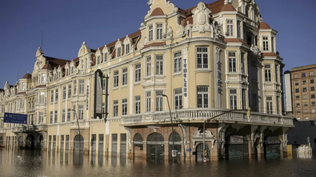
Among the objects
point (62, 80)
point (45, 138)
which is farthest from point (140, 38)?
point (45, 138)

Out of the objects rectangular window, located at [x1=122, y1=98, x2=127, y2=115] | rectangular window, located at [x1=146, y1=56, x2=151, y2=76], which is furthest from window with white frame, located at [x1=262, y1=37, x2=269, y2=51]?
rectangular window, located at [x1=122, y1=98, x2=127, y2=115]

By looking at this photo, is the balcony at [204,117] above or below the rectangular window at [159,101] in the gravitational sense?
below

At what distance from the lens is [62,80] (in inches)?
2499

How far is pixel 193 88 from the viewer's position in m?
36.6

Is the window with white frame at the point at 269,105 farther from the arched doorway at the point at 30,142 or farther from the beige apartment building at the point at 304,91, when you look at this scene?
the beige apartment building at the point at 304,91

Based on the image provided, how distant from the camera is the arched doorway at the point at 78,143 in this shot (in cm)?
5544

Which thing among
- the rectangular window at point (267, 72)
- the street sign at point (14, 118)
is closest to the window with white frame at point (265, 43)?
the rectangular window at point (267, 72)

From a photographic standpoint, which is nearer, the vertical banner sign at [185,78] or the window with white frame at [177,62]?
the vertical banner sign at [185,78]

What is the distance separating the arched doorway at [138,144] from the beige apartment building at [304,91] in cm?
8102

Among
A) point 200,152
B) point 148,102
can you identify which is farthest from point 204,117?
point 148,102

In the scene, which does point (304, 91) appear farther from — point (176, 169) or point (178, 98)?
point (176, 169)

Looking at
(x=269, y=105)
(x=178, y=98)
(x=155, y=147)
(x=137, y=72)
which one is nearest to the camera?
(x=178, y=98)

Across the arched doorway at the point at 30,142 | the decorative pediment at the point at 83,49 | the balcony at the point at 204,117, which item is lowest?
the arched doorway at the point at 30,142

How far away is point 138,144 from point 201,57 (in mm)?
13851
